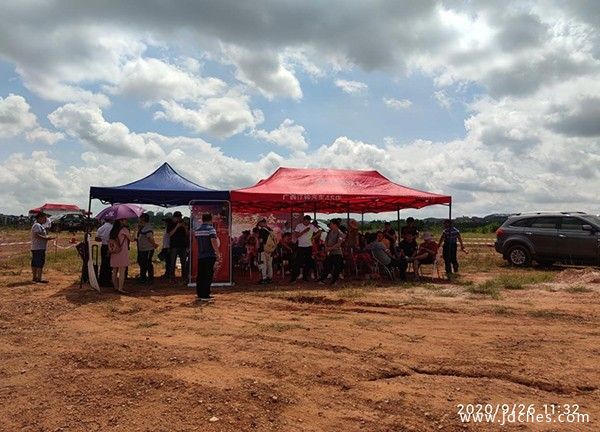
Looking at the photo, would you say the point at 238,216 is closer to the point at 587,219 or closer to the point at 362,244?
the point at 362,244

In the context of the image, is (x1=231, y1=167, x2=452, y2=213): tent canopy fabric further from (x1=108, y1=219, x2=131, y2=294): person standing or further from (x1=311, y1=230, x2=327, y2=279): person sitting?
(x1=108, y1=219, x2=131, y2=294): person standing

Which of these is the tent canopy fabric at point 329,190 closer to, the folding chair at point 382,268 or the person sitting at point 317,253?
the person sitting at point 317,253

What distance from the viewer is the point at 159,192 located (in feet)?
42.0

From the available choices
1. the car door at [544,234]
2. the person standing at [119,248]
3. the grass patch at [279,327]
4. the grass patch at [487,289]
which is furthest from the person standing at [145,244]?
the car door at [544,234]

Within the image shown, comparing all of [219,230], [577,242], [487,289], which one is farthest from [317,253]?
[577,242]

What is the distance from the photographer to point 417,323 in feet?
25.8

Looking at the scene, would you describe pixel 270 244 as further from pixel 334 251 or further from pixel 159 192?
pixel 159 192

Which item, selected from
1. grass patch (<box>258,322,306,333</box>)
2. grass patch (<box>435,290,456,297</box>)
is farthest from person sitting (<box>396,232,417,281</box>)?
grass patch (<box>258,322,306,333</box>)

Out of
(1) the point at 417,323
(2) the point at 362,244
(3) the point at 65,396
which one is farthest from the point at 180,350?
(2) the point at 362,244

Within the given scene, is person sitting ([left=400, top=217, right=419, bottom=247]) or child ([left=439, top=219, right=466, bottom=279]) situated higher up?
person sitting ([left=400, top=217, right=419, bottom=247])

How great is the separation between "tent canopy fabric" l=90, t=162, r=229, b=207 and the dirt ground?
331 centimetres

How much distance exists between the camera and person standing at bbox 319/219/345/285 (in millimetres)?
12672

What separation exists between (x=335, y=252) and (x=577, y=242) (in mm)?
7349

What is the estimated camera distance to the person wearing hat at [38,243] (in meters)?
12.8
